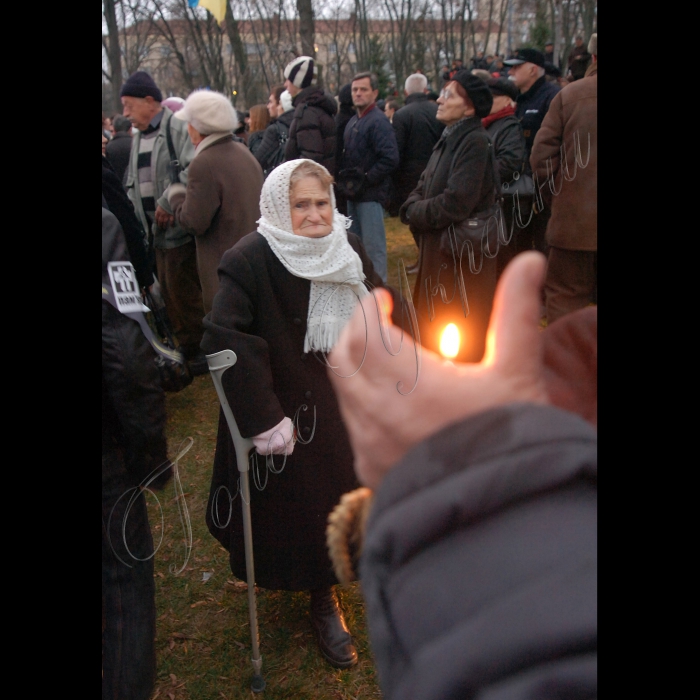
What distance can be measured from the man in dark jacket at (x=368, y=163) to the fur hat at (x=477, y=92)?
16cm

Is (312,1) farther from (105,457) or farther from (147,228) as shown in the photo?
(147,228)

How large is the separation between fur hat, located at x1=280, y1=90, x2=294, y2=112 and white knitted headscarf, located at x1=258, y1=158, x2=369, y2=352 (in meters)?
0.22

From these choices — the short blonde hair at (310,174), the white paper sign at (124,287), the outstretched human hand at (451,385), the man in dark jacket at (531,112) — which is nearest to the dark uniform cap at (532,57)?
the man in dark jacket at (531,112)

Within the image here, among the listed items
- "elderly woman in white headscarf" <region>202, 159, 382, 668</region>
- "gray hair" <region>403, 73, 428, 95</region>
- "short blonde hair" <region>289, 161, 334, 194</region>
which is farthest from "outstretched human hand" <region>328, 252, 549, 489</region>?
"gray hair" <region>403, 73, 428, 95</region>

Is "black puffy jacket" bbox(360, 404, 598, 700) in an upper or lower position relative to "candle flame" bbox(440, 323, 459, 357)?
lower

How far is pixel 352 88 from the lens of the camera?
120cm

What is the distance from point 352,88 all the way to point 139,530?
95 cm

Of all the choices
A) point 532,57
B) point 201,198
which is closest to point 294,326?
point 201,198

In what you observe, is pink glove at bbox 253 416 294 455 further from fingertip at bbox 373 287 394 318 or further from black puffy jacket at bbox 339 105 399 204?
black puffy jacket at bbox 339 105 399 204

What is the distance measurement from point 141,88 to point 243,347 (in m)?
1.64

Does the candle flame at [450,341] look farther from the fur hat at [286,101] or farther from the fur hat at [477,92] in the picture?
the fur hat at [286,101]

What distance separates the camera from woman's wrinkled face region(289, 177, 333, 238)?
3.05ft

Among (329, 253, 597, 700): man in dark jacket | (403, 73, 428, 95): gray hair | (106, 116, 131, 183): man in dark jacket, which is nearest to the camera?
(329, 253, 597, 700): man in dark jacket

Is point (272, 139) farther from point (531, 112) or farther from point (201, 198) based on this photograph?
point (531, 112)
